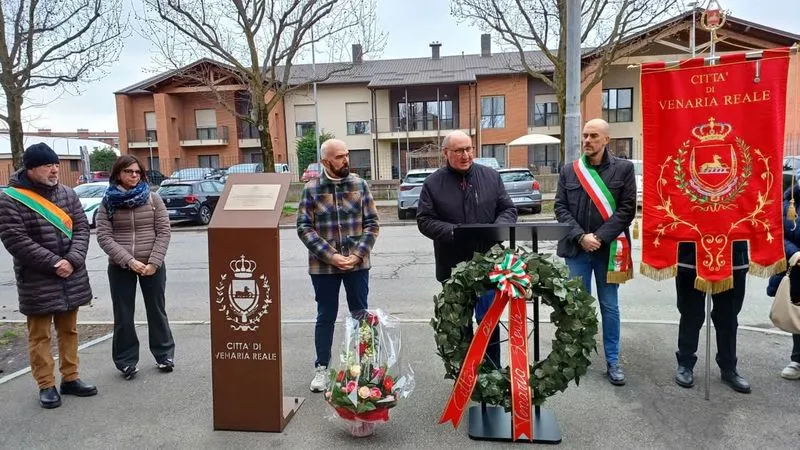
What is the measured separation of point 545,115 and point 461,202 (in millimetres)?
32853

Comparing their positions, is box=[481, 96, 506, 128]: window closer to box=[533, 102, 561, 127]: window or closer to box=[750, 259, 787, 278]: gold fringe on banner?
box=[533, 102, 561, 127]: window

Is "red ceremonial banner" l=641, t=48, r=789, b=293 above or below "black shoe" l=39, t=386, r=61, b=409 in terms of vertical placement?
above

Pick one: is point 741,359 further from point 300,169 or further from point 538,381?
point 300,169

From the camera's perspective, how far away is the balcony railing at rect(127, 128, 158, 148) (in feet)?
131

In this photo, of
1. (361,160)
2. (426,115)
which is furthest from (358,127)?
(426,115)

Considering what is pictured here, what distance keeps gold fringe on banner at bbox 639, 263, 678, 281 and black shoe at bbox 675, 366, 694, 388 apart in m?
0.75

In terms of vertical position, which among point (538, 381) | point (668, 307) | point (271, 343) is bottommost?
point (668, 307)

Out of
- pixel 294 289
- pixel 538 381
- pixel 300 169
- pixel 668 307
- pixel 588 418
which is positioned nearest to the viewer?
pixel 538 381

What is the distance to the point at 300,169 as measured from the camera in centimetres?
3403

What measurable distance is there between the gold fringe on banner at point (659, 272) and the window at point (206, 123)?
39.5 metres

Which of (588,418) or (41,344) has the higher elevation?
(41,344)

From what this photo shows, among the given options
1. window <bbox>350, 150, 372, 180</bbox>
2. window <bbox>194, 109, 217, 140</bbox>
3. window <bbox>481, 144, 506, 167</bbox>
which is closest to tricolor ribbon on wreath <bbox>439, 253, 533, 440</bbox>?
window <bbox>481, 144, 506, 167</bbox>

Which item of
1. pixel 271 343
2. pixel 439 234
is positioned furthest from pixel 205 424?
pixel 439 234

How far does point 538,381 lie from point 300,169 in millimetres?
31801
